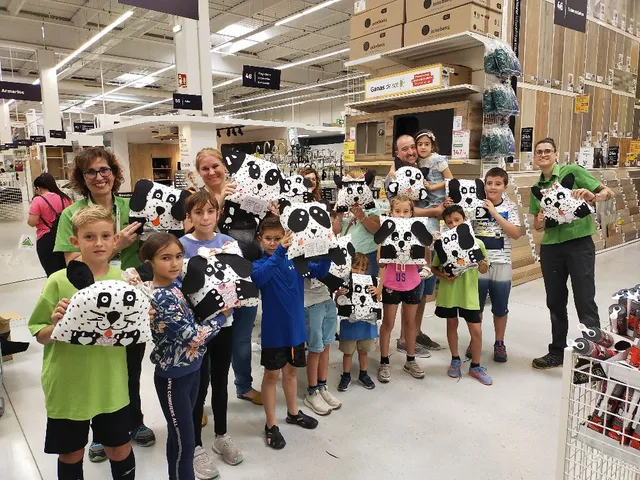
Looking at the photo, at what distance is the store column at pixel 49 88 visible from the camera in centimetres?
1215

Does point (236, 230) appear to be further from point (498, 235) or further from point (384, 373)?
point (498, 235)

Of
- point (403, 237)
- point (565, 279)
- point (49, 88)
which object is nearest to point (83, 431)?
point (403, 237)

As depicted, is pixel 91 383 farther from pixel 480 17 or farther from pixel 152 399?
pixel 480 17

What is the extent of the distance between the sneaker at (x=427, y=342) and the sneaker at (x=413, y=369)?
1.50ft

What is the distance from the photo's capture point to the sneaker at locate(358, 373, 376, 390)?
9.40 ft

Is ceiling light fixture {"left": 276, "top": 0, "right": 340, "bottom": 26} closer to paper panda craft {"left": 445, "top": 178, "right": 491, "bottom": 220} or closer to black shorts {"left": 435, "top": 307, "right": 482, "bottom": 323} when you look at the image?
paper panda craft {"left": 445, "top": 178, "right": 491, "bottom": 220}

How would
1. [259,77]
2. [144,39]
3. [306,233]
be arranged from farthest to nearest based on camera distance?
1. [144,39]
2. [259,77]
3. [306,233]

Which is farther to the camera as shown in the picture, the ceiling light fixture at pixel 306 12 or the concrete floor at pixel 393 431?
the ceiling light fixture at pixel 306 12

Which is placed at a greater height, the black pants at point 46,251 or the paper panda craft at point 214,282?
the paper panda craft at point 214,282

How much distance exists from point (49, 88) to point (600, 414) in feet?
48.2

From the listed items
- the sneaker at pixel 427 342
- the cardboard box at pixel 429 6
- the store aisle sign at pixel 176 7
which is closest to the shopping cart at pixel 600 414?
the sneaker at pixel 427 342

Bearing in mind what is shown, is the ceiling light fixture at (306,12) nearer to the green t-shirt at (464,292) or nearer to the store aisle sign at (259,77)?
the store aisle sign at (259,77)

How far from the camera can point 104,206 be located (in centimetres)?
209

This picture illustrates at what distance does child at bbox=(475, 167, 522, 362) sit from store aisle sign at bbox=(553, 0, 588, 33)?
6.56 ft
